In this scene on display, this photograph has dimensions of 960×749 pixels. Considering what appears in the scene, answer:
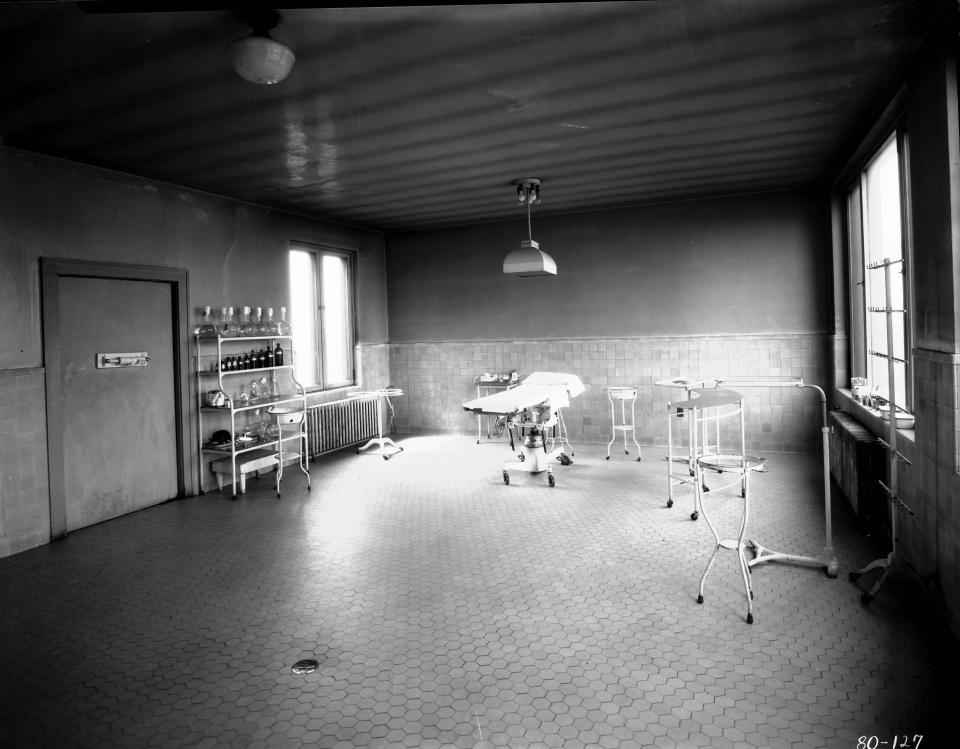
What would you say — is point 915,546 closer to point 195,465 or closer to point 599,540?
point 599,540

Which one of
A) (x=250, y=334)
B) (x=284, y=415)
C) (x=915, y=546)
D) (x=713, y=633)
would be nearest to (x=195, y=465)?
(x=284, y=415)

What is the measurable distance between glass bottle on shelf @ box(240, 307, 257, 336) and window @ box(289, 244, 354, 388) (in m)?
0.86

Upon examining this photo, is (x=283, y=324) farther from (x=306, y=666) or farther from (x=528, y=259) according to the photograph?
(x=306, y=666)

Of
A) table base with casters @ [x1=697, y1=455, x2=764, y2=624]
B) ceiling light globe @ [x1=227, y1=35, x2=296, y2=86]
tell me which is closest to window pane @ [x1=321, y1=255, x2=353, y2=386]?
ceiling light globe @ [x1=227, y1=35, x2=296, y2=86]

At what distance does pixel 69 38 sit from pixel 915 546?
5.31m

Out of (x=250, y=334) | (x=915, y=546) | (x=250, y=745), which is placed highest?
(x=250, y=334)

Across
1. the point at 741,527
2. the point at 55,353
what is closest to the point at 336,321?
the point at 55,353

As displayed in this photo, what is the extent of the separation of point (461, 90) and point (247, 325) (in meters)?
3.63

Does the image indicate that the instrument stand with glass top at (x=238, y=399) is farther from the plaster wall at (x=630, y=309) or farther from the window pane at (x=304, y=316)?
the plaster wall at (x=630, y=309)

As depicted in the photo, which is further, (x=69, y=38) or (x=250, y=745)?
(x=69, y=38)

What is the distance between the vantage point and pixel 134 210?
5.38 meters

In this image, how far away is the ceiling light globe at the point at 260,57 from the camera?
2959 mm

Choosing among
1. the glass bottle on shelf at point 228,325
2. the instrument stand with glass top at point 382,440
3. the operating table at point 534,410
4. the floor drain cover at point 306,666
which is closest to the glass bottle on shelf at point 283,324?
the glass bottle on shelf at point 228,325

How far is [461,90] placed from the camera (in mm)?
3885
